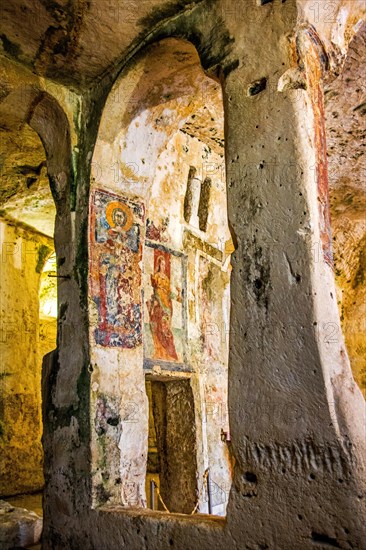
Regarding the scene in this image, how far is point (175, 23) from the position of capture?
10.9 ft

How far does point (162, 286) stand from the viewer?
202 inches

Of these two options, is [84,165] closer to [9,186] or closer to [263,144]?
[263,144]

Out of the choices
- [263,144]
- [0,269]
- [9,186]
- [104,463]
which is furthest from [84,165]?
[0,269]

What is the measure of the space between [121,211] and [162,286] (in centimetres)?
128

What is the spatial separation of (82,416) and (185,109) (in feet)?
8.01

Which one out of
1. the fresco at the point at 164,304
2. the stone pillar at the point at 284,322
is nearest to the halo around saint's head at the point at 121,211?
the fresco at the point at 164,304

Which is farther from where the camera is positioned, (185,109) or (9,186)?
(9,186)

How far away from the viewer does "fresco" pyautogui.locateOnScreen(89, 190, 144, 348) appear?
3.75m

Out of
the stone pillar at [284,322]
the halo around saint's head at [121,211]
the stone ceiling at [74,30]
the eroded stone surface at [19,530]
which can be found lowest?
the eroded stone surface at [19,530]

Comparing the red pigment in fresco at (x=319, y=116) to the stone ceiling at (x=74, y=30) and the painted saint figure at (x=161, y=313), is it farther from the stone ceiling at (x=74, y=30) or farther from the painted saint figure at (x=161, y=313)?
the painted saint figure at (x=161, y=313)

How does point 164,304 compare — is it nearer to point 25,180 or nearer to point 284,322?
point 25,180

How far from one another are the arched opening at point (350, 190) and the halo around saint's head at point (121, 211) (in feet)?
6.51

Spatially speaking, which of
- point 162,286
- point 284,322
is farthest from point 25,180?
point 284,322

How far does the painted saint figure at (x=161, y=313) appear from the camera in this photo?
495cm
